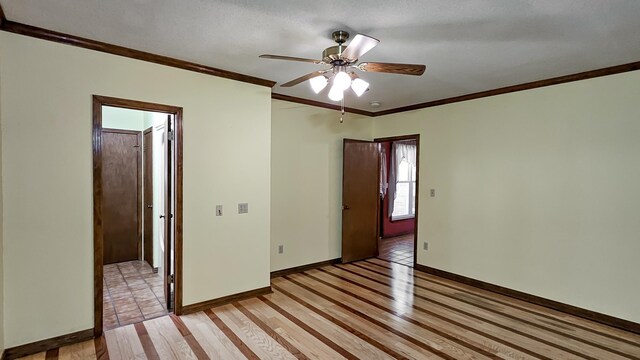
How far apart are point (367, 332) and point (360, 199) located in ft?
8.42

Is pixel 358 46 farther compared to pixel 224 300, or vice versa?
pixel 224 300

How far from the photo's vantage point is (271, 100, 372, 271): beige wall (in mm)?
4395

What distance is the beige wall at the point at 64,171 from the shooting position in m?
2.38

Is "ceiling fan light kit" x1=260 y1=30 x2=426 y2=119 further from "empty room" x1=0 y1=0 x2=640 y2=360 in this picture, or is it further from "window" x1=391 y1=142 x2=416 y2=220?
"window" x1=391 y1=142 x2=416 y2=220

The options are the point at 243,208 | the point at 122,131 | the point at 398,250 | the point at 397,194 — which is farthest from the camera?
the point at 397,194

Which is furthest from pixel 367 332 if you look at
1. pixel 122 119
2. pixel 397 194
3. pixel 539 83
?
pixel 397 194

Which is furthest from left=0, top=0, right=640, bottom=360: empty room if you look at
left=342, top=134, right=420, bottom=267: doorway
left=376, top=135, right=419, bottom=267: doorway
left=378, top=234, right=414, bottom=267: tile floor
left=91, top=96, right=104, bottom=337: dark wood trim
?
left=376, top=135, right=419, bottom=267: doorway

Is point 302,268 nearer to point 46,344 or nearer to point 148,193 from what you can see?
point 148,193

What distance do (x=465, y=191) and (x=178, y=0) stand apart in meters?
3.85

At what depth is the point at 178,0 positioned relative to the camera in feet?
6.57

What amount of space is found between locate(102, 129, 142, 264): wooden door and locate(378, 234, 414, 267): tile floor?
4.01m

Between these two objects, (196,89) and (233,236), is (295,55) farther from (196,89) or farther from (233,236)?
(233,236)

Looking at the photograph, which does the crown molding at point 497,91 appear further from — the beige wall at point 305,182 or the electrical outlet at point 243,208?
the electrical outlet at point 243,208

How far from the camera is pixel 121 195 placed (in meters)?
4.84
